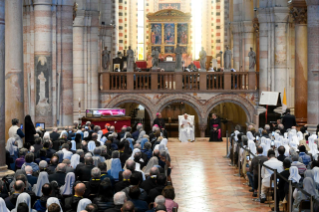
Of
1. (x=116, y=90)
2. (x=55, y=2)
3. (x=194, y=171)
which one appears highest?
(x=55, y=2)

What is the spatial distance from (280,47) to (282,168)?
1807 cm

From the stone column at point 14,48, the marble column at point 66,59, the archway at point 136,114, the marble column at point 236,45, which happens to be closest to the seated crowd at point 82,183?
the stone column at point 14,48

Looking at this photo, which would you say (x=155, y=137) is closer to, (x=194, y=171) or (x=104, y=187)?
(x=194, y=171)

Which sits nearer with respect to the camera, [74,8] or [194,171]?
[194,171]

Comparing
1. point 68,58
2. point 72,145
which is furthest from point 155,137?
point 68,58

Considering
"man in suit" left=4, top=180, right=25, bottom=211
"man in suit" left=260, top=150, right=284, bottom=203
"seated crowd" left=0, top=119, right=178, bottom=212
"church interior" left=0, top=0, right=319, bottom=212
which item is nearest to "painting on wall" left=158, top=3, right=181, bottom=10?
"church interior" left=0, top=0, right=319, bottom=212

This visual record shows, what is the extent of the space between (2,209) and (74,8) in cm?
1626

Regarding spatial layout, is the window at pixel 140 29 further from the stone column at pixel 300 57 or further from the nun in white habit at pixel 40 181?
the nun in white habit at pixel 40 181

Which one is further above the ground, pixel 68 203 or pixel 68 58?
pixel 68 58

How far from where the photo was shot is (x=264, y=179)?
15188mm

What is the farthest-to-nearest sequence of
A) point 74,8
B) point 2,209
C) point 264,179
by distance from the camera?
point 74,8 < point 264,179 < point 2,209

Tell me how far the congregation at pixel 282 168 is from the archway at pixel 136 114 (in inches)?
698

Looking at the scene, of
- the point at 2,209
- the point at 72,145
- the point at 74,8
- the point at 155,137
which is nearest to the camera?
the point at 2,209

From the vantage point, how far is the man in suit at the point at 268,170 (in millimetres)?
14570
